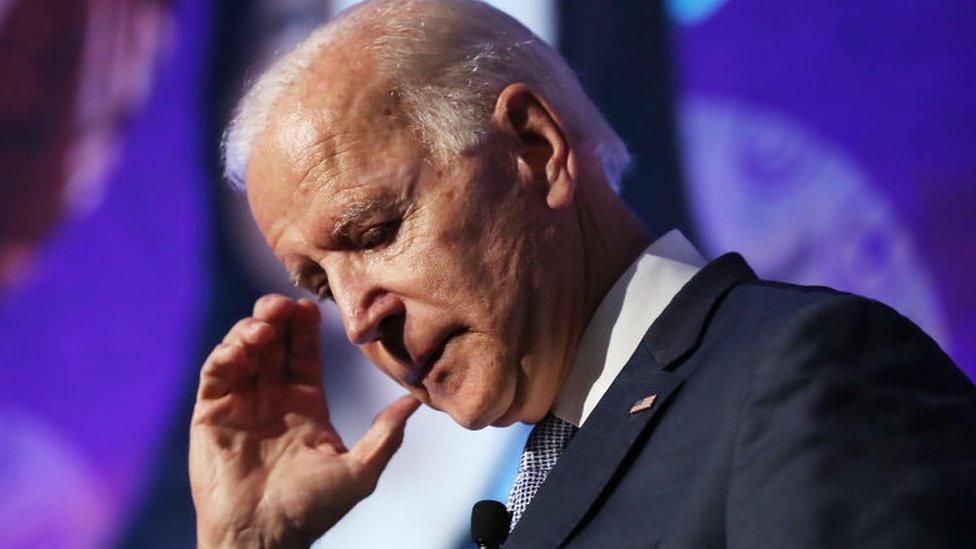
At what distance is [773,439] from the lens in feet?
3.45

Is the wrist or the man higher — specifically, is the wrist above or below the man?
below

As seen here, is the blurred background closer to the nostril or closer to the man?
the man

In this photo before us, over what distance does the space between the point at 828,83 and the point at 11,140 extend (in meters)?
1.61

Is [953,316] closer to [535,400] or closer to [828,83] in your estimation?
[828,83]

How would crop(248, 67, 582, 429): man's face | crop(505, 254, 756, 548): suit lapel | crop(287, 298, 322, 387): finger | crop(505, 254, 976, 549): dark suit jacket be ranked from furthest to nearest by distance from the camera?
crop(287, 298, 322, 387): finger
crop(248, 67, 582, 429): man's face
crop(505, 254, 756, 548): suit lapel
crop(505, 254, 976, 549): dark suit jacket

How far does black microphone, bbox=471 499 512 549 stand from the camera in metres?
1.45

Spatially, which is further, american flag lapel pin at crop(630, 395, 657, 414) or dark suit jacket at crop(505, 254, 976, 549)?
american flag lapel pin at crop(630, 395, 657, 414)

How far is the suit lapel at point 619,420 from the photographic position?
49.4 inches

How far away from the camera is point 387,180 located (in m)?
1.44

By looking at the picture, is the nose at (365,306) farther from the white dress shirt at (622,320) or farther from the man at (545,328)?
the white dress shirt at (622,320)

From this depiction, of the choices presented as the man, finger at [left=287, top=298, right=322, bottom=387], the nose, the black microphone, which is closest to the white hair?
the man

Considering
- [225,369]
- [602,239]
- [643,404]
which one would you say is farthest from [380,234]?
[225,369]

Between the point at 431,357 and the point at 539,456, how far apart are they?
194mm

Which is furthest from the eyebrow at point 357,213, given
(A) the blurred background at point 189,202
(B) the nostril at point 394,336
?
(A) the blurred background at point 189,202
